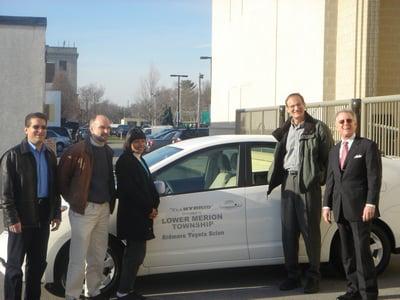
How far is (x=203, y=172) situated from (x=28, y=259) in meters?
2.04

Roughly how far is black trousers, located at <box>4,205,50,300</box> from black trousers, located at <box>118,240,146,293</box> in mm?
780

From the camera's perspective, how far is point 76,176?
514 cm

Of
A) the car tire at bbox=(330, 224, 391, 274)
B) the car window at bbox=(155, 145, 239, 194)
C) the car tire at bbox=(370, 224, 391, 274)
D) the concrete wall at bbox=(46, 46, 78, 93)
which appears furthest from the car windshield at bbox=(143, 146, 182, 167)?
the concrete wall at bbox=(46, 46, 78, 93)

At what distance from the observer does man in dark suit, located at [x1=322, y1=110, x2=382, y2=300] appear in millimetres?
5281

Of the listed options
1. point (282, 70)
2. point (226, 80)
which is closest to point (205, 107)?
point (226, 80)

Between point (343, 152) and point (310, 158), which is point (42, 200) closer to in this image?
point (310, 158)

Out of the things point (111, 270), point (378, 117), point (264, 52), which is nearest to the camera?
point (111, 270)

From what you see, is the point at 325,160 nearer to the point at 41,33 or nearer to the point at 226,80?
the point at 41,33

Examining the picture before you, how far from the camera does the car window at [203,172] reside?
5965 mm

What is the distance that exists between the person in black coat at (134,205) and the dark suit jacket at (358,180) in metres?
1.72

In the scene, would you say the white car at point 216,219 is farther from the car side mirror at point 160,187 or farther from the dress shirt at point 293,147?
the dress shirt at point 293,147

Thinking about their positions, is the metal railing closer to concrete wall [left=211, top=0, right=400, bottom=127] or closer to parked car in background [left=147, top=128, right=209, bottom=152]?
concrete wall [left=211, top=0, right=400, bottom=127]

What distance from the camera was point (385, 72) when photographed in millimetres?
17156

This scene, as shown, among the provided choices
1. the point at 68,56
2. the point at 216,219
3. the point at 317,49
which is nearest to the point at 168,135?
the point at 317,49
